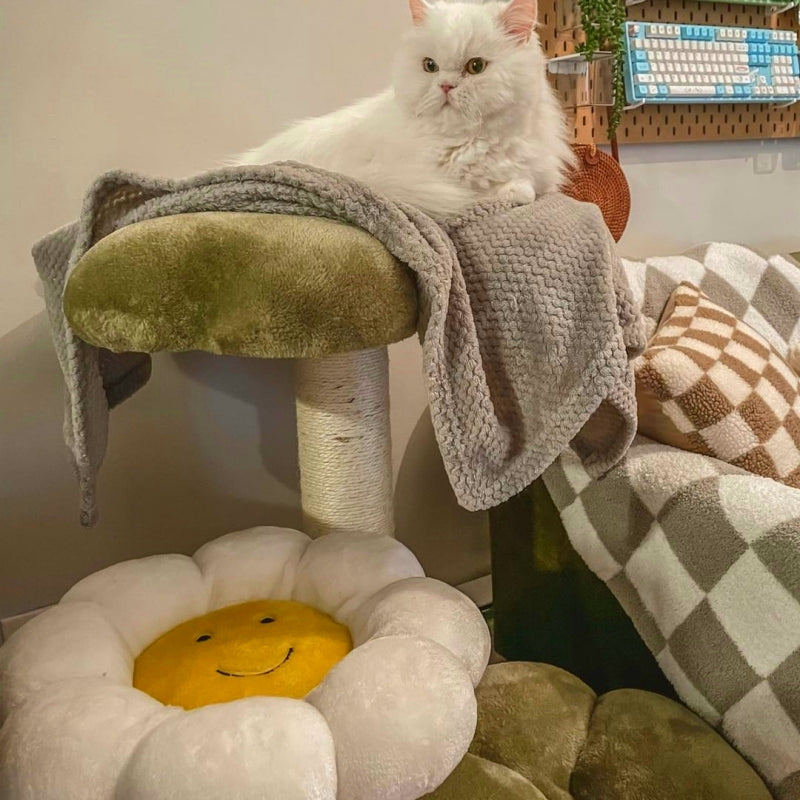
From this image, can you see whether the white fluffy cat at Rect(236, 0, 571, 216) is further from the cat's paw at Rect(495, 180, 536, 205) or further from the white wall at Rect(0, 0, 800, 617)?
the white wall at Rect(0, 0, 800, 617)

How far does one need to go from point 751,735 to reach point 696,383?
1.40 ft

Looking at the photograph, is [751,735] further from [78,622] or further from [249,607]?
[78,622]

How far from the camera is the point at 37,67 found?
39.0 inches

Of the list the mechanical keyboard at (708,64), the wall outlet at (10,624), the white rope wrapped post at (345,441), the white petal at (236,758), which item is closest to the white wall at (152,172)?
the wall outlet at (10,624)

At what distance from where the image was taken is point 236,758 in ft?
1.86

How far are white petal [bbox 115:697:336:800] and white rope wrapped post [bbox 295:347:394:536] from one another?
1.25ft

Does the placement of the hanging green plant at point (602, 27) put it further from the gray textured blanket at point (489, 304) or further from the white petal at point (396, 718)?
the white petal at point (396, 718)

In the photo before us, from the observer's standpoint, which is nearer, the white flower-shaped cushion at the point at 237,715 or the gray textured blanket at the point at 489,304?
the white flower-shaped cushion at the point at 237,715

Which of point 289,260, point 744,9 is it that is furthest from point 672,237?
point 289,260

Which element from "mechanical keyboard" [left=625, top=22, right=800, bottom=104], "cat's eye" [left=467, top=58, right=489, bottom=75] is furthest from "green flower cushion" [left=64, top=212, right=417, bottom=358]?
"mechanical keyboard" [left=625, top=22, right=800, bottom=104]

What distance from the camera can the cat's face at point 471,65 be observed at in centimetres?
80

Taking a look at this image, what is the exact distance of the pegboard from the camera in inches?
54.1

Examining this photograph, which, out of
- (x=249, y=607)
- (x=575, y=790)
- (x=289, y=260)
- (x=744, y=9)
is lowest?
(x=575, y=790)

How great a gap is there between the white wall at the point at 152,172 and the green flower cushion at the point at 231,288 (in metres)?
0.46
